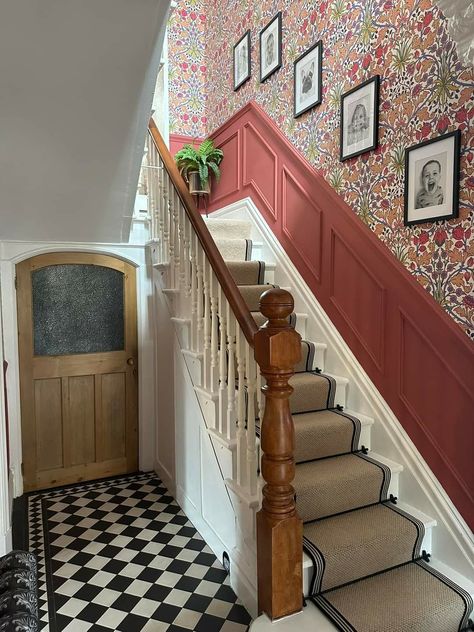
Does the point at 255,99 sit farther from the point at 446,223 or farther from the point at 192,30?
the point at 446,223

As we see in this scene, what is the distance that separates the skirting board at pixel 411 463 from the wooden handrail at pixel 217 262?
942 mm

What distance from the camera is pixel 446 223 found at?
216 centimetres

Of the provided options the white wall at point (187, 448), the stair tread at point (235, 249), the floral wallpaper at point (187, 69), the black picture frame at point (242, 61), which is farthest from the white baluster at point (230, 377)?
the floral wallpaper at point (187, 69)

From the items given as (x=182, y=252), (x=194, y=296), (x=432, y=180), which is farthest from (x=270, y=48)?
(x=194, y=296)

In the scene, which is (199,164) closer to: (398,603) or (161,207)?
(161,207)

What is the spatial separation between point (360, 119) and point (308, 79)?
0.76 meters

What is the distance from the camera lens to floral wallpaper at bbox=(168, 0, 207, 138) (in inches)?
190

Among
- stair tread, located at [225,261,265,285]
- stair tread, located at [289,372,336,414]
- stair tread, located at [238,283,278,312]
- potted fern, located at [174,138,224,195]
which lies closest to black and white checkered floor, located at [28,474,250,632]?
stair tread, located at [289,372,336,414]

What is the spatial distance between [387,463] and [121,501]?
1938 mm

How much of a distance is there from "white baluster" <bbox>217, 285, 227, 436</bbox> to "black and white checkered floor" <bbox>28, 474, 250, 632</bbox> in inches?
32.1

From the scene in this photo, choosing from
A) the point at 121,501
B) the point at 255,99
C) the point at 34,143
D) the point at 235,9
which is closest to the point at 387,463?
the point at 121,501

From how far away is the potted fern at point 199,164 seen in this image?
4379 millimetres

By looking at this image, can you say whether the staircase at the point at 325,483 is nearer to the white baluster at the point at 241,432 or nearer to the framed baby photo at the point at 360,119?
the white baluster at the point at 241,432

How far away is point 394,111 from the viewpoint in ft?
8.03
